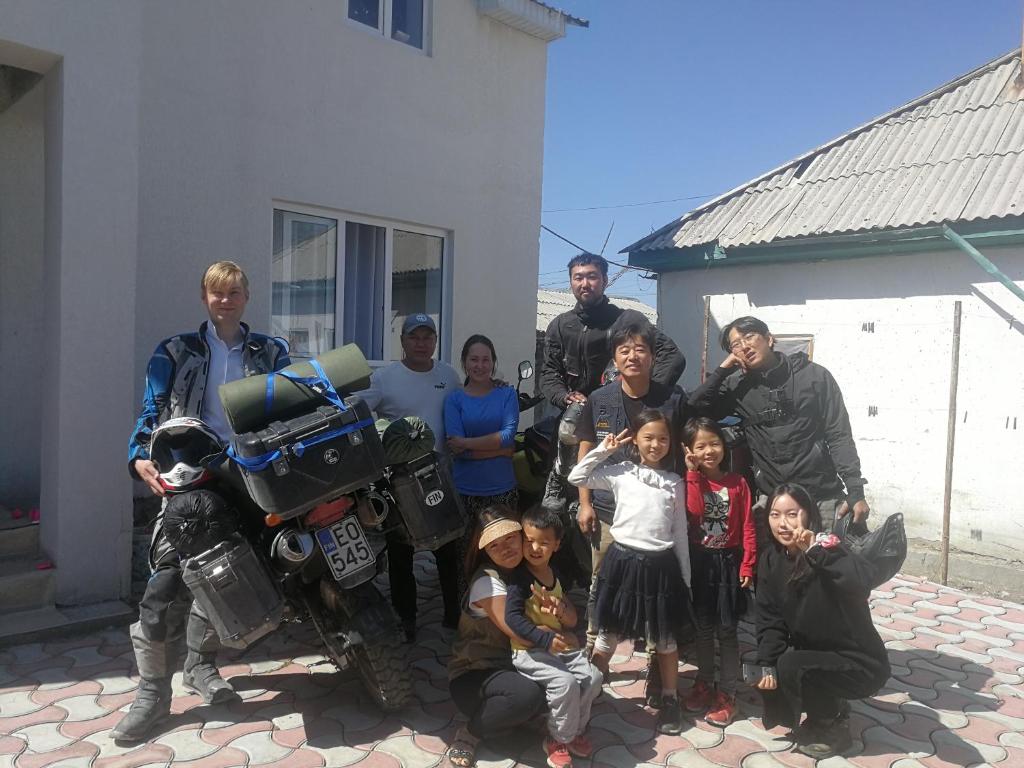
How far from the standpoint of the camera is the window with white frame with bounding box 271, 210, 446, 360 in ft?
18.6

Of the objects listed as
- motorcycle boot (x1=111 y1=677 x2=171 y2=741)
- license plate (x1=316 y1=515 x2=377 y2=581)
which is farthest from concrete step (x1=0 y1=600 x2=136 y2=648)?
license plate (x1=316 y1=515 x2=377 y2=581)

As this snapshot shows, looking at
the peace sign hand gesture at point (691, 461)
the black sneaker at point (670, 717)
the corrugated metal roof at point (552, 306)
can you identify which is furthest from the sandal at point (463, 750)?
the corrugated metal roof at point (552, 306)

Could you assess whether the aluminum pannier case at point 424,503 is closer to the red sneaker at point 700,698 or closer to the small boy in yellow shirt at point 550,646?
the small boy in yellow shirt at point 550,646

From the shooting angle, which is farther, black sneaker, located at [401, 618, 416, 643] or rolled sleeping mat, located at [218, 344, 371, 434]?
black sneaker, located at [401, 618, 416, 643]

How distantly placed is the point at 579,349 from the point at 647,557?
143cm

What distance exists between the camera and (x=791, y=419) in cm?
388

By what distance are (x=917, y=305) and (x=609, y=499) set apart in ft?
13.5

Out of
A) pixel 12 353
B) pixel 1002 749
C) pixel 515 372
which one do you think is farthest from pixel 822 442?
pixel 12 353

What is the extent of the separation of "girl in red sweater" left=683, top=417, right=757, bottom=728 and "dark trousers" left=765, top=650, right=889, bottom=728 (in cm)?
33

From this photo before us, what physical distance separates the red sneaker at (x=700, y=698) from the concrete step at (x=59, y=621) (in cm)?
307

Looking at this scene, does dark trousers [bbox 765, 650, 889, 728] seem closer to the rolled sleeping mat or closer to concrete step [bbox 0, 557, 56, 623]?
the rolled sleeping mat

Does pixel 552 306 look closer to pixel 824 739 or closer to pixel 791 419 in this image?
pixel 791 419

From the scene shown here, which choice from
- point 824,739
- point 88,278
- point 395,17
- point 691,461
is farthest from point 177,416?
point 395,17

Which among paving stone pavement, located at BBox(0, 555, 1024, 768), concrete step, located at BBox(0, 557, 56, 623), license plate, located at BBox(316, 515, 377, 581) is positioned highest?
license plate, located at BBox(316, 515, 377, 581)
